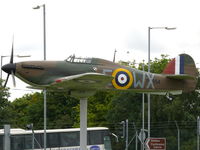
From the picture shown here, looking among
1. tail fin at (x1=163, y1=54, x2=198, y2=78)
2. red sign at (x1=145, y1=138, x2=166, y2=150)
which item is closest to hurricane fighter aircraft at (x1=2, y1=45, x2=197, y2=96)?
tail fin at (x1=163, y1=54, x2=198, y2=78)

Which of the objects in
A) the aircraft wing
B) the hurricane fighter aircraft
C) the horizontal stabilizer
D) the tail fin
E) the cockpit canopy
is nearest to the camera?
the aircraft wing

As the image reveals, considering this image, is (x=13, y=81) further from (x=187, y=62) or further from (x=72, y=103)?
(x=72, y=103)

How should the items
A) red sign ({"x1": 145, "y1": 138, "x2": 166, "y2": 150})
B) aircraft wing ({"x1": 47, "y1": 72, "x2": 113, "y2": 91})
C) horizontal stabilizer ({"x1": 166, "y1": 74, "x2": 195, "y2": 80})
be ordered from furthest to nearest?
red sign ({"x1": 145, "y1": 138, "x2": 166, "y2": 150}) < horizontal stabilizer ({"x1": 166, "y1": 74, "x2": 195, "y2": 80}) < aircraft wing ({"x1": 47, "y1": 72, "x2": 113, "y2": 91})

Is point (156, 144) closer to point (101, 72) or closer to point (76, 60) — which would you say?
point (101, 72)

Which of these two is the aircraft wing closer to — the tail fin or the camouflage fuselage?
the camouflage fuselage

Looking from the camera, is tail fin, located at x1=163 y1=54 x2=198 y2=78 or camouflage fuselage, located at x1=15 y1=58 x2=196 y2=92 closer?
camouflage fuselage, located at x1=15 y1=58 x2=196 y2=92

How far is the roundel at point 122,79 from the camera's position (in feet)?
77.1

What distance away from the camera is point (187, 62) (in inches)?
1048

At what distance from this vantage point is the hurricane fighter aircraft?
72.0ft

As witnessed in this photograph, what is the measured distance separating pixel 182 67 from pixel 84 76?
6.75 metres

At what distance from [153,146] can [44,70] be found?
20.2 feet

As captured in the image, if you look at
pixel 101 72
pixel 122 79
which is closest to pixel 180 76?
pixel 122 79

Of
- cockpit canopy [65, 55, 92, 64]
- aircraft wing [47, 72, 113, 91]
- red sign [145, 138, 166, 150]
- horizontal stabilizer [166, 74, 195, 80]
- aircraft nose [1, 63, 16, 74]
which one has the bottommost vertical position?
red sign [145, 138, 166, 150]

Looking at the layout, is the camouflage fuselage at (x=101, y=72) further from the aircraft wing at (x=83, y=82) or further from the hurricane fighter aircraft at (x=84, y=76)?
the aircraft wing at (x=83, y=82)
